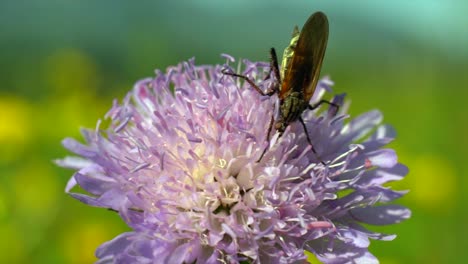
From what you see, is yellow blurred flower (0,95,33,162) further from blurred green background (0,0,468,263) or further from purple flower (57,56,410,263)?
purple flower (57,56,410,263)

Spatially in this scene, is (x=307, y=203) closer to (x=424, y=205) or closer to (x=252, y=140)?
(x=252, y=140)

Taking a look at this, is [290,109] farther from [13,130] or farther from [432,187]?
[13,130]

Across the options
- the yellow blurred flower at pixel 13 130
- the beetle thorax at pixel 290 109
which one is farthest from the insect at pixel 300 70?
the yellow blurred flower at pixel 13 130

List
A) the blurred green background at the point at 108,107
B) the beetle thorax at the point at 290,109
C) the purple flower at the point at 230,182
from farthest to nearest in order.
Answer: the blurred green background at the point at 108,107 < the beetle thorax at the point at 290,109 < the purple flower at the point at 230,182

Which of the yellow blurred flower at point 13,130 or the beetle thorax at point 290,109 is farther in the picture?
the yellow blurred flower at point 13,130

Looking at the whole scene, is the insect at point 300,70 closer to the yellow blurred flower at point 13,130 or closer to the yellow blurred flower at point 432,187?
the yellow blurred flower at point 432,187

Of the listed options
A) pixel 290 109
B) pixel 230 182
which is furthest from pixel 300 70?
pixel 230 182
